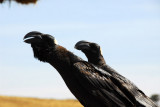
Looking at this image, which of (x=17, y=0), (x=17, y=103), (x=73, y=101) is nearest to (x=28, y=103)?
(x=17, y=103)

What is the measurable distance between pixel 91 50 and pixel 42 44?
1305 mm

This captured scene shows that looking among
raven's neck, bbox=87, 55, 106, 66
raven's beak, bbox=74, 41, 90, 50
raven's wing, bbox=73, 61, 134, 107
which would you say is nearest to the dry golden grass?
raven's neck, bbox=87, 55, 106, 66

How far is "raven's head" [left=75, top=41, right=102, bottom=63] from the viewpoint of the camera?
8758 millimetres

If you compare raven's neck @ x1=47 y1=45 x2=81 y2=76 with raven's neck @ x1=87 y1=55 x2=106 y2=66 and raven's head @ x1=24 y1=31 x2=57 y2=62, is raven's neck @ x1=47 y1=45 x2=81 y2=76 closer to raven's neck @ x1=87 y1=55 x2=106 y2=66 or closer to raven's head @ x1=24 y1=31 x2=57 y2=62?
raven's head @ x1=24 y1=31 x2=57 y2=62

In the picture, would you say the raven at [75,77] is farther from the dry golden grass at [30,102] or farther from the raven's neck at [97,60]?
the dry golden grass at [30,102]

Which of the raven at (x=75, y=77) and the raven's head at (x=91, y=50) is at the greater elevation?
the raven's head at (x=91, y=50)

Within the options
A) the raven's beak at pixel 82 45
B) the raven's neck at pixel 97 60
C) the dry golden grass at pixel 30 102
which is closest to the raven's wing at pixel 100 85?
the raven's beak at pixel 82 45

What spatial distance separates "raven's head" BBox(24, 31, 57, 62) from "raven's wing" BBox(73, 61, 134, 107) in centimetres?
55

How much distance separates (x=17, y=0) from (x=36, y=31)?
9487mm

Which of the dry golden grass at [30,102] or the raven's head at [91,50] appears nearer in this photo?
the raven's head at [91,50]

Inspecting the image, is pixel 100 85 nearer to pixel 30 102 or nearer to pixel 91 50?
pixel 91 50

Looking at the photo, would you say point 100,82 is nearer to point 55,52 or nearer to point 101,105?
point 101,105

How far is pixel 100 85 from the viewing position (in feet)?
26.6

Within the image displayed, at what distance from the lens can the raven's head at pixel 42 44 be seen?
7.96 metres
